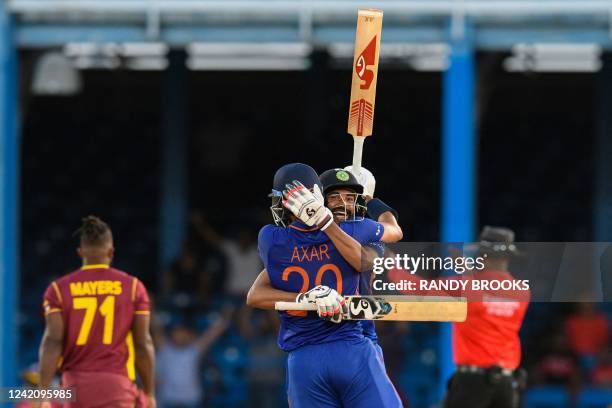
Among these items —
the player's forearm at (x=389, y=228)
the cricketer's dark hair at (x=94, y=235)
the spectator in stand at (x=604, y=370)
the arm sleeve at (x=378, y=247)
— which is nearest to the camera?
the arm sleeve at (x=378, y=247)

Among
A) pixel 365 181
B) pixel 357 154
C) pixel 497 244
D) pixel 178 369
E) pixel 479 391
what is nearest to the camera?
pixel 365 181

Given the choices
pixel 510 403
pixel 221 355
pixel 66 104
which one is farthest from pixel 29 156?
pixel 510 403

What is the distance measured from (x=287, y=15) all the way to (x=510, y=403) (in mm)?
4414

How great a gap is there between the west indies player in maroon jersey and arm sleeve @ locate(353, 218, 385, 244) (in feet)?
5.49

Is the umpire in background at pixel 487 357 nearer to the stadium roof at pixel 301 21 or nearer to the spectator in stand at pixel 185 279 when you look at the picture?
the stadium roof at pixel 301 21

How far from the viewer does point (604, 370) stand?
12539 millimetres

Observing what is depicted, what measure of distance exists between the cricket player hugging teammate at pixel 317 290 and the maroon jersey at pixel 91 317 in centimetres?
131

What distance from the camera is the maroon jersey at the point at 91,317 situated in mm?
6539

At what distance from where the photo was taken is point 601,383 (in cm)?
1251

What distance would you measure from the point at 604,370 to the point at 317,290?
8046mm

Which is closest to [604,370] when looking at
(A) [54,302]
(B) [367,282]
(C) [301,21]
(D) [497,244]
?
(C) [301,21]

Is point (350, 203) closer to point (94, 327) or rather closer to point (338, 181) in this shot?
point (338, 181)

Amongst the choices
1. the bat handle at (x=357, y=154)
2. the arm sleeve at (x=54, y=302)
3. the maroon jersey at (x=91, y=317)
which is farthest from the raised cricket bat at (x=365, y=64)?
the arm sleeve at (x=54, y=302)

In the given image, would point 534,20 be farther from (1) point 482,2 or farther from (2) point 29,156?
(2) point 29,156
